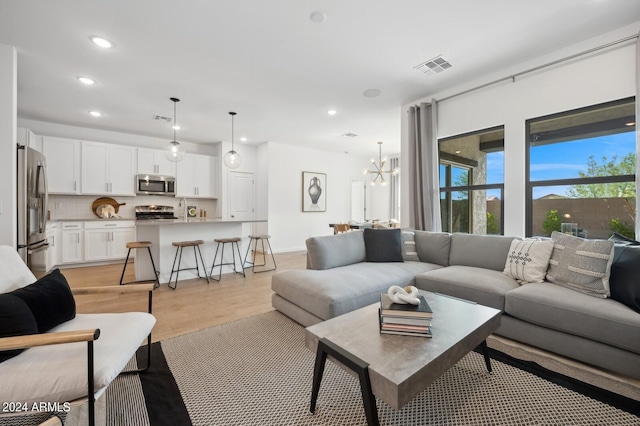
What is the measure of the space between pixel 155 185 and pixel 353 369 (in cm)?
619

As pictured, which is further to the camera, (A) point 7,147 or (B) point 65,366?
(A) point 7,147

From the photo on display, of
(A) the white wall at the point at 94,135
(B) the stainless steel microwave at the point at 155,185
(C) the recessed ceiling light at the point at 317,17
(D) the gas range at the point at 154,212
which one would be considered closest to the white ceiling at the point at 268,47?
(C) the recessed ceiling light at the point at 317,17

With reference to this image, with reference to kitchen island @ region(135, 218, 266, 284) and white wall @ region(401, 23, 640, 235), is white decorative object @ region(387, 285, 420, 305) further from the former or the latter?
kitchen island @ region(135, 218, 266, 284)

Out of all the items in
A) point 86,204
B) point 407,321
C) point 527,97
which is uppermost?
point 527,97

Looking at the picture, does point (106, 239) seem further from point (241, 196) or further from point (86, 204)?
point (241, 196)

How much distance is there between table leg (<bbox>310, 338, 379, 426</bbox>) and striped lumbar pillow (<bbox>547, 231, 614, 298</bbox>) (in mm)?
2010

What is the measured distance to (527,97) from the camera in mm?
3201

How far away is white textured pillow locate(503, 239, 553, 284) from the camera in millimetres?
2426

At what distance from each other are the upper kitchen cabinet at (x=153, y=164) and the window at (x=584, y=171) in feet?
21.5

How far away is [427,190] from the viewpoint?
4.00 metres

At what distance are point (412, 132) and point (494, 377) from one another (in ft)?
11.1

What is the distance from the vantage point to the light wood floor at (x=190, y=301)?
8.96 ft

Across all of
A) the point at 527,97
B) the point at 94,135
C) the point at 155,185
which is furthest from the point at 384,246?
the point at 94,135

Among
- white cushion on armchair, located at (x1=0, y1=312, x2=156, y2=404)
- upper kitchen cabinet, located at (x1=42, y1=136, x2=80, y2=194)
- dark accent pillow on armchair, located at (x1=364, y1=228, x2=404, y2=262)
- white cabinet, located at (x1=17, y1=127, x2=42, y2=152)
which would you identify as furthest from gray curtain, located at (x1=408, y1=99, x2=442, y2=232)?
upper kitchen cabinet, located at (x1=42, y1=136, x2=80, y2=194)
